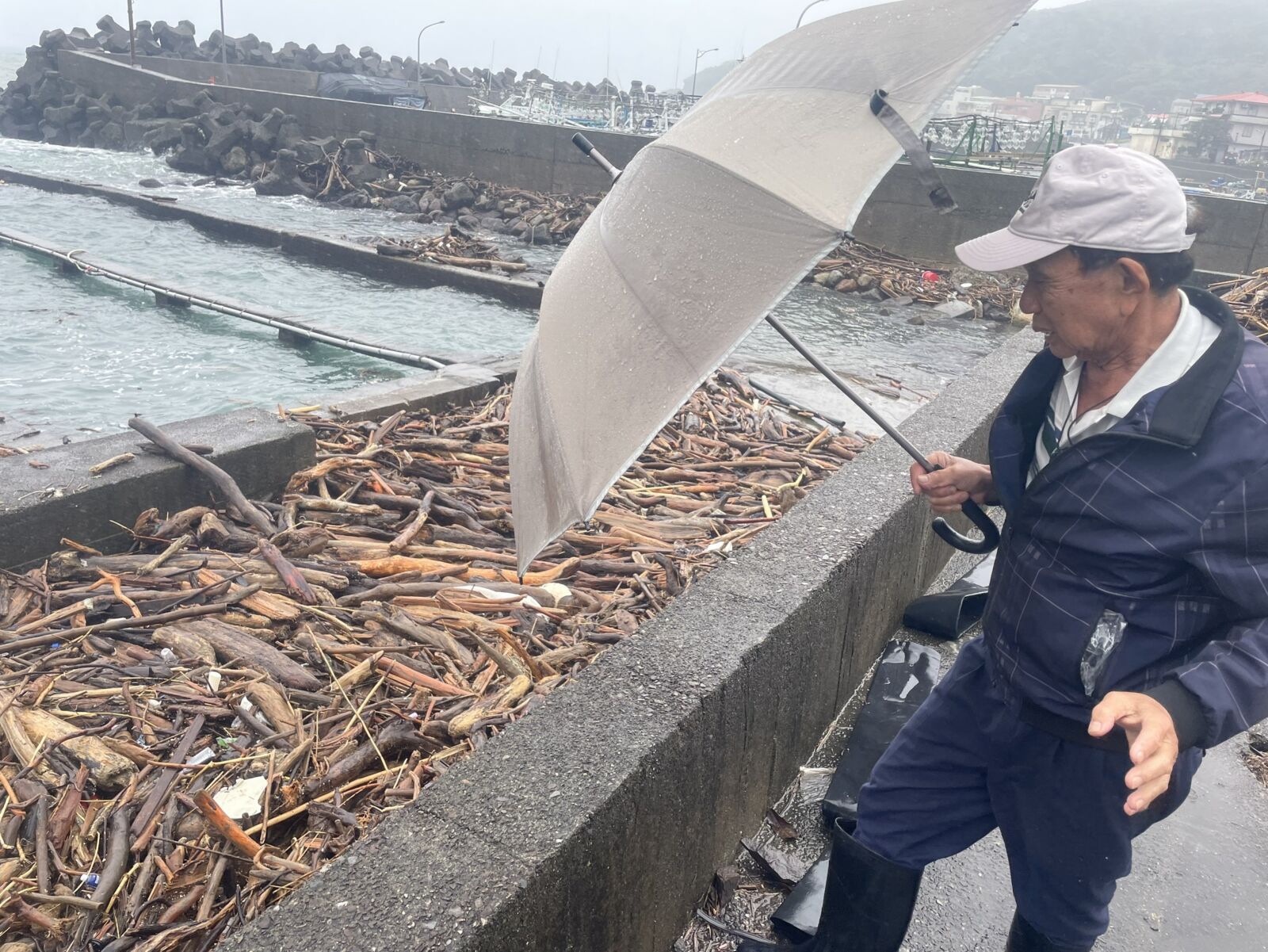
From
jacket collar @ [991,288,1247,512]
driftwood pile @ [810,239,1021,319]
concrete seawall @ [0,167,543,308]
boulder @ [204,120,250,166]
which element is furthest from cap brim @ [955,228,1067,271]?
boulder @ [204,120,250,166]

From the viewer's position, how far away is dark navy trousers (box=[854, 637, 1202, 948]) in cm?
208

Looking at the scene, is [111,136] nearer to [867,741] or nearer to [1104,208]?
[867,741]

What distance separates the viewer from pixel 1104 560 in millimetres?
1955

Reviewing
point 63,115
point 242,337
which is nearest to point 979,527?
point 242,337

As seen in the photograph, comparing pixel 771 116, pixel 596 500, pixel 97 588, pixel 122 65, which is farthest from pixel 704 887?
pixel 122 65

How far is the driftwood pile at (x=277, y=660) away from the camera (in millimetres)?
2695

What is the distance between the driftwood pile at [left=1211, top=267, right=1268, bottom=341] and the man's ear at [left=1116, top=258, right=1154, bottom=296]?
9203 millimetres

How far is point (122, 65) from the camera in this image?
41562 mm

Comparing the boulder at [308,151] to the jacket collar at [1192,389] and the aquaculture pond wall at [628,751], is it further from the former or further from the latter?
the jacket collar at [1192,389]

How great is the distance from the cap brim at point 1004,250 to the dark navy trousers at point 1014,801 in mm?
937

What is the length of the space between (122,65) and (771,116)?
48.3 m

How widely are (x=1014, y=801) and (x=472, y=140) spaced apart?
2874 cm

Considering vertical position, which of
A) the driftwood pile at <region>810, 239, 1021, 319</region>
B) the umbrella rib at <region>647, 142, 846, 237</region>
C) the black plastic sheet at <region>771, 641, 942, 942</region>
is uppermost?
the umbrella rib at <region>647, 142, 846, 237</region>

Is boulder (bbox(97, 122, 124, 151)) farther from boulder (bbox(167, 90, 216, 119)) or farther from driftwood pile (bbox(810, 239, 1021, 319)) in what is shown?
driftwood pile (bbox(810, 239, 1021, 319))
